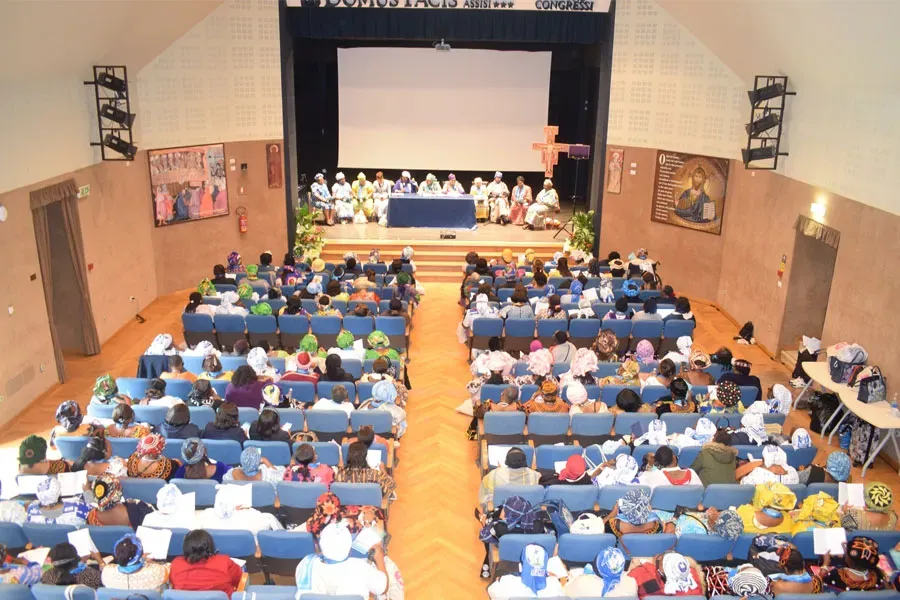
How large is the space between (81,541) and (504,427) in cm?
426

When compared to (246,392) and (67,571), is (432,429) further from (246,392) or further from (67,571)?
(67,571)

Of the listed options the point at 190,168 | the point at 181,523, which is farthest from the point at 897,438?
the point at 190,168

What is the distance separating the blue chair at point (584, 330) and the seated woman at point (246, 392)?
480cm

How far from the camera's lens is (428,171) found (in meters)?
21.6

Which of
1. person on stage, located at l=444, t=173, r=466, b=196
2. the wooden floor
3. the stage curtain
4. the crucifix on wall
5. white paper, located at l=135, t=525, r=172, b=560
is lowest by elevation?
the wooden floor

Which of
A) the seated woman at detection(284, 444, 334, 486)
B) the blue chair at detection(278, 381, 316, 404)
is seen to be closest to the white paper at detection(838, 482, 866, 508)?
the seated woman at detection(284, 444, 334, 486)

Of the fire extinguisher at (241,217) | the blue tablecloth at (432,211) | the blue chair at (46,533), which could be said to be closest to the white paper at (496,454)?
the blue chair at (46,533)

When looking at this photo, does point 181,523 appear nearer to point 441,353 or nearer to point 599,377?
point 599,377

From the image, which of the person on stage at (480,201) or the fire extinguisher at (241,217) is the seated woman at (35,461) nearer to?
the fire extinguisher at (241,217)

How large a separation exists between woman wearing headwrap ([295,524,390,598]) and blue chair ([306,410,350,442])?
8.06 ft

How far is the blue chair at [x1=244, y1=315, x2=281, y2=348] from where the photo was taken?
35.8 ft

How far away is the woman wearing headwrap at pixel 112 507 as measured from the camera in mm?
6141

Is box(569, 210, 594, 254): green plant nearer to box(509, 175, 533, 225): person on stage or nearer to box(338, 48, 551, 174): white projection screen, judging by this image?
box(509, 175, 533, 225): person on stage

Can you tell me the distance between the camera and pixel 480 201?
1922 cm
